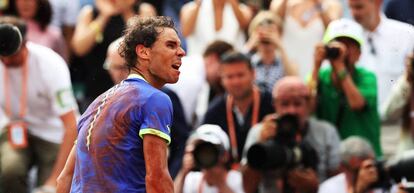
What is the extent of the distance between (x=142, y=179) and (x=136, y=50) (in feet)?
2.10

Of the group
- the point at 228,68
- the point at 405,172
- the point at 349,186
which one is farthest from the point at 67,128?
the point at 405,172

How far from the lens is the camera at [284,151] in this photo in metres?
8.67

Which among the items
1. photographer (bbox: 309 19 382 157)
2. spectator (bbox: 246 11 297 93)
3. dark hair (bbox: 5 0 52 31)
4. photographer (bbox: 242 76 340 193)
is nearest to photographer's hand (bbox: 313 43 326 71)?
photographer (bbox: 309 19 382 157)

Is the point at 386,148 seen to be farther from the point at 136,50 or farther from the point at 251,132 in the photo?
the point at 136,50

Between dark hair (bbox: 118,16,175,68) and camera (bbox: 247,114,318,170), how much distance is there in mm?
2443

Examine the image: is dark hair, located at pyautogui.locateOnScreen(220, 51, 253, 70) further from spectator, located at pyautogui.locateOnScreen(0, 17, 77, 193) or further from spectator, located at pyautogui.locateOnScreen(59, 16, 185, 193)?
spectator, located at pyautogui.locateOnScreen(59, 16, 185, 193)

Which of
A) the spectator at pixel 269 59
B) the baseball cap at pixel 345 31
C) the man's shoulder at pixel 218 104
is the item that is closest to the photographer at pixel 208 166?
the man's shoulder at pixel 218 104

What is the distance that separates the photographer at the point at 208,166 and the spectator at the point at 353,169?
653 mm

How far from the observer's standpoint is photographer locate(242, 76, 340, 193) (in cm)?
886

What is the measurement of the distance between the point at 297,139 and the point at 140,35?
9.84ft

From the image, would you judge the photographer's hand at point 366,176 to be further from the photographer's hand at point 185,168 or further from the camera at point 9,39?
the camera at point 9,39

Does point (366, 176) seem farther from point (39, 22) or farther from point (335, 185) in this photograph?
point (39, 22)

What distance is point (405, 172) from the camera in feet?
25.2

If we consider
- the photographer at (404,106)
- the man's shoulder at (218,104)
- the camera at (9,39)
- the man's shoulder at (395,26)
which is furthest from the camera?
the man's shoulder at (395,26)
